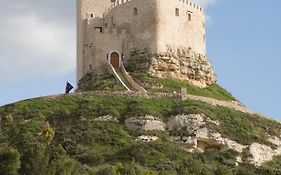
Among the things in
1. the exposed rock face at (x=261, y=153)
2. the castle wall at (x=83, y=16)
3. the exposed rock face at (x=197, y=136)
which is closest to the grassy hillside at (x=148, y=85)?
the castle wall at (x=83, y=16)

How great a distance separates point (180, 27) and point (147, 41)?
141 inches

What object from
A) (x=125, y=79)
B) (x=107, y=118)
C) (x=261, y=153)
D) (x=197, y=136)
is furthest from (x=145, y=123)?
(x=125, y=79)

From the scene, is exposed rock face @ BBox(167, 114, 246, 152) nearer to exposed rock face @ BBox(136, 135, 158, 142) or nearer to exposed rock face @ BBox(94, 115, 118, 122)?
exposed rock face @ BBox(136, 135, 158, 142)

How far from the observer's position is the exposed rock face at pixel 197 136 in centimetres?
7673

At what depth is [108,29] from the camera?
299 feet

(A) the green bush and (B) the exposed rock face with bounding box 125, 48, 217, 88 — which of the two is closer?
(A) the green bush

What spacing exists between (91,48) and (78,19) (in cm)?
452

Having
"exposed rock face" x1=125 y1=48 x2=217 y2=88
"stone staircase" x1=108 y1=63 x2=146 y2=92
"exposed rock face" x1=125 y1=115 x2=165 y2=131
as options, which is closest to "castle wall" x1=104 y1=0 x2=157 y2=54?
"exposed rock face" x1=125 y1=48 x2=217 y2=88

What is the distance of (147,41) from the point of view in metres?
89.8

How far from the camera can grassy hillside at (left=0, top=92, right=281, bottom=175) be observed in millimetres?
67875

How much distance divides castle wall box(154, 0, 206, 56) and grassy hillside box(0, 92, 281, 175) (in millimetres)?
9725

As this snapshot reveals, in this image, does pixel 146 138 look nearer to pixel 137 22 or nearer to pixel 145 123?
pixel 145 123

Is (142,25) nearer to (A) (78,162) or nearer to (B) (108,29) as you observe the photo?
(B) (108,29)

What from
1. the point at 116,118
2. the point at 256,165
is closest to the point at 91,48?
the point at 116,118
